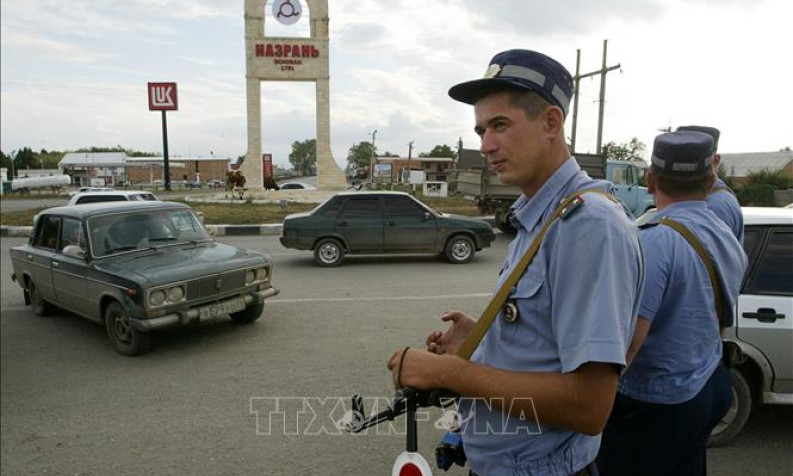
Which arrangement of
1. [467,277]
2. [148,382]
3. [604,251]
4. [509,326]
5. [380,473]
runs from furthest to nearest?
[467,277] → [148,382] → [380,473] → [509,326] → [604,251]

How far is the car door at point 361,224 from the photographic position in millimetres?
10227

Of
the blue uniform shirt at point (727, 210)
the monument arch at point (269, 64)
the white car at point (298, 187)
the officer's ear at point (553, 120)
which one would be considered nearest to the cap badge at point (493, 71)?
the officer's ear at point (553, 120)

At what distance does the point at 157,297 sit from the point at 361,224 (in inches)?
219

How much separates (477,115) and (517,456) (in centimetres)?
88

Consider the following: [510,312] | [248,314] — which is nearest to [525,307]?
[510,312]

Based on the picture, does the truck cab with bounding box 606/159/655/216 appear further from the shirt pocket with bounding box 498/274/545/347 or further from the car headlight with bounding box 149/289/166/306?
the shirt pocket with bounding box 498/274/545/347

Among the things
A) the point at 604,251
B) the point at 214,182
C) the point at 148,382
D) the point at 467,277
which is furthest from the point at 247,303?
the point at 214,182

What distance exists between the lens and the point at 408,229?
10289 mm

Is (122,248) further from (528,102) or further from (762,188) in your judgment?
(762,188)

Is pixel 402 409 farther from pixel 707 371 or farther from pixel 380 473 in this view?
pixel 380 473

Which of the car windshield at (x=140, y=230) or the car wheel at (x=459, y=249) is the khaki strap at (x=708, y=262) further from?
the car wheel at (x=459, y=249)

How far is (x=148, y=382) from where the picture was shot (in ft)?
14.8

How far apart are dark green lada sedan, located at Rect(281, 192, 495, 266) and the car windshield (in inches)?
146

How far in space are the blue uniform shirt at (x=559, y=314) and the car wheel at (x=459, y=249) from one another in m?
8.90
